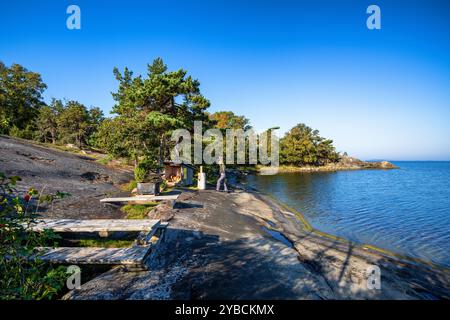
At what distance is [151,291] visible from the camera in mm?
4641

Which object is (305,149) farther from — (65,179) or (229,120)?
(65,179)

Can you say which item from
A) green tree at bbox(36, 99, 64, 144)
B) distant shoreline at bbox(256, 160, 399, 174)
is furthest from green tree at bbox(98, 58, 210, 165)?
distant shoreline at bbox(256, 160, 399, 174)

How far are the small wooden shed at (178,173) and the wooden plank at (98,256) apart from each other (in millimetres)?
14112

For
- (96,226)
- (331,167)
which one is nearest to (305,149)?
(331,167)

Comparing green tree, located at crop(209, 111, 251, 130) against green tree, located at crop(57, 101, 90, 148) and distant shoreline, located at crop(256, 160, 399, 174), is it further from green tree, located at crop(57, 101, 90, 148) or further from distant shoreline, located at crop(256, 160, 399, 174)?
green tree, located at crop(57, 101, 90, 148)

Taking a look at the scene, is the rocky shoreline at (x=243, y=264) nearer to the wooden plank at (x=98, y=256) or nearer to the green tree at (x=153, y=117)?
the wooden plank at (x=98, y=256)

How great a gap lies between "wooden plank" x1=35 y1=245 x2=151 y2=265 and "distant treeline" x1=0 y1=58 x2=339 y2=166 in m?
3.23

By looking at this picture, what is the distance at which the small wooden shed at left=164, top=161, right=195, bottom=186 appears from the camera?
1981 centimetres

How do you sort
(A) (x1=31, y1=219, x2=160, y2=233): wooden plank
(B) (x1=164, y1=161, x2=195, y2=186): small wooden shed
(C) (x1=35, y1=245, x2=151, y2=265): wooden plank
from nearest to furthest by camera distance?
1. (C) (x1=35, y1=245, x2=151, y2=265): wooden plank
2. (A) (x1=31, y1=219, x2=160, y2=233): wooden plank
3. (B) (x1=164, y1=161, x2=195, y2=186): small wooden shed

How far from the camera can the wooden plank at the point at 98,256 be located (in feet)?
16.4

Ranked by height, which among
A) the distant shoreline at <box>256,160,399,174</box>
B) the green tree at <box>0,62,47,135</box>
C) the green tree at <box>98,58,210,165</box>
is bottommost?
the distant shoreline at <box>256,160,399,174</box>

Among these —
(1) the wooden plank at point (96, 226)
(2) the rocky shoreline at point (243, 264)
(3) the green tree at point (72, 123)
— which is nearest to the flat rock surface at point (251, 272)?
(2) the rocky shoreline at point (243, 264)

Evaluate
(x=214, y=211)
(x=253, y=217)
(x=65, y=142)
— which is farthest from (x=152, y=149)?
(x=65, y=142)

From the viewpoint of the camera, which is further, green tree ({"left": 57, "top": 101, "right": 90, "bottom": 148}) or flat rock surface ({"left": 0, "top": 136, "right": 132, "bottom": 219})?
green tree ({"left": 57, "top": 101, "right": 90, "bottom": 148})
